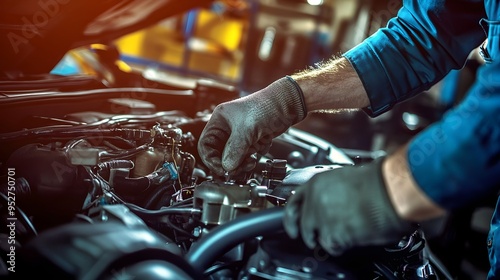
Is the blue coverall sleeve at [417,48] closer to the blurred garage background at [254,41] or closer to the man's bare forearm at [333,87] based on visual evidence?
the man's bare forearm at [333,87]

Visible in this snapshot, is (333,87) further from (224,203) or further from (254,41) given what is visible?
(254,41)

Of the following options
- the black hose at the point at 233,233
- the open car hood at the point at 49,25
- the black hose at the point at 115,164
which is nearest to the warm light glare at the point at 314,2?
the open car hood at the point at 49,25

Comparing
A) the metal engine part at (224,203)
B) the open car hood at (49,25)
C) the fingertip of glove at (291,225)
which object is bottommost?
the metal engine part at (224,203)

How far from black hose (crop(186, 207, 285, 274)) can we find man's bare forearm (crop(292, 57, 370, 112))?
0.63 metres

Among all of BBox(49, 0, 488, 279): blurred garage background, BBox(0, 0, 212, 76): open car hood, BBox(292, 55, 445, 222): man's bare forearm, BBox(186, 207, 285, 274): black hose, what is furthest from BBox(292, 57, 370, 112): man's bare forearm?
BBox(49, 0, 488, 279): blurred garage background

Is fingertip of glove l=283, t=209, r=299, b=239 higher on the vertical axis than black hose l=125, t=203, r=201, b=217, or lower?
higher

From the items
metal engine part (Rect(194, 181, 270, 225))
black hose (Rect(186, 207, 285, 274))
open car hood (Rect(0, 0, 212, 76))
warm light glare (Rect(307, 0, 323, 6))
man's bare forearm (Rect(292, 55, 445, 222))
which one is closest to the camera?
black hose (Rect(186, 207, 285, 274))

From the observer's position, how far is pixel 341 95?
157cm

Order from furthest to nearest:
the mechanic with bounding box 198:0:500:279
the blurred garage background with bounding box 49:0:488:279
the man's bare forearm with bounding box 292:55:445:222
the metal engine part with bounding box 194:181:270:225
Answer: the blurred garage background with bounding box 49:0:488:279 → the man's bare forearm with bounding box 292:55:445:222 → the metal engine part with bounding box 194:181:270:225 → the mechanic with bounding box 198:0:500:279

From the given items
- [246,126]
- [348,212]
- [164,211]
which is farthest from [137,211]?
[348,212]

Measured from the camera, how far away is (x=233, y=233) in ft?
3.11

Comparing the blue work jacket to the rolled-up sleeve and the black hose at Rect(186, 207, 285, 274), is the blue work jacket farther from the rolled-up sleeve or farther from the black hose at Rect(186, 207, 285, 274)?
the black hose at Rect(186, 207, 285, 274)

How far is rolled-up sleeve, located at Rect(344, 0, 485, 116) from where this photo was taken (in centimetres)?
153

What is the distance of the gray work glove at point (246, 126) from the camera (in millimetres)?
1331
